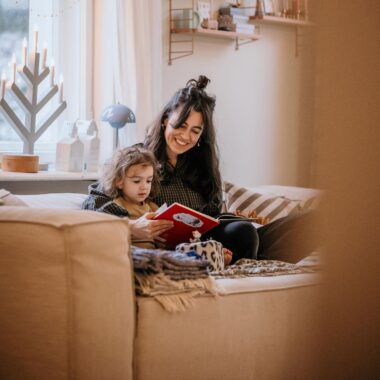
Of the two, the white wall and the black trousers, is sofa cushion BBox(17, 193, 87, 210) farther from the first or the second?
the white wall

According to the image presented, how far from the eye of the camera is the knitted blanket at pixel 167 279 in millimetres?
1575

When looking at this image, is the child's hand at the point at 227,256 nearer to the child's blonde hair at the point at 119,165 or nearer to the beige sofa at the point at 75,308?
the child's blonde hair at the point at 119,165

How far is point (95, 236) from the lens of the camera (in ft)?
4.81

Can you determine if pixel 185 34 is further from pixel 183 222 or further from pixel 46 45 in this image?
pixel 183 222

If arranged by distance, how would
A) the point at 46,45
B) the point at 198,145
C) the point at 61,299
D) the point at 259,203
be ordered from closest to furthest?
the point at 61,299, the point at 198,145, the point at 259,203, the point at 46,45

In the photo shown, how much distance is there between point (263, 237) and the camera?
2365 millimetres

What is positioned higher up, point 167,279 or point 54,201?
point 54,201

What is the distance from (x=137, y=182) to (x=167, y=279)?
635 mm

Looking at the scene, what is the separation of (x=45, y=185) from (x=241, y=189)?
0.99m

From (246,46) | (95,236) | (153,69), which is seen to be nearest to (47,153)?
(153,69)

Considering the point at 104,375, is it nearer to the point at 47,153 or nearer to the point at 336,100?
the point at 336,100

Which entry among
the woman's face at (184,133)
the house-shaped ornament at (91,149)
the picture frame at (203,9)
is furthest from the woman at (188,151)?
the picture frame at (203,9)

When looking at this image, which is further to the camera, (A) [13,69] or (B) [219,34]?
(B) [219,34]

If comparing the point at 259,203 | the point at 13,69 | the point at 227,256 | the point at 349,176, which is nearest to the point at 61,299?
the point at 227,256
